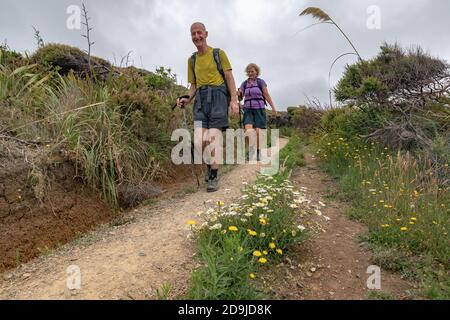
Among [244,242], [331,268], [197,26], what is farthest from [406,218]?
[197,26]

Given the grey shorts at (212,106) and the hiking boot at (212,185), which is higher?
the grey shorts at (212,106)

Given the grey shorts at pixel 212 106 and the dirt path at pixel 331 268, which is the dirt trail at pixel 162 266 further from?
the grey shorts at pixel 212 106

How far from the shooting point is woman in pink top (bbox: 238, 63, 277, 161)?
7.43 metres

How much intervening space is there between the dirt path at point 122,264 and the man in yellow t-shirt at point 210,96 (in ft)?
3.25

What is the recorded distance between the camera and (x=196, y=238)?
3516 millimetres

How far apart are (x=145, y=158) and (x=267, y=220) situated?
295 cm

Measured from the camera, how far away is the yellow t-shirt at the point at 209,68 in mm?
5066

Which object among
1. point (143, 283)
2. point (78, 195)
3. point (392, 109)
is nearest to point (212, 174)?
point (78, 195)

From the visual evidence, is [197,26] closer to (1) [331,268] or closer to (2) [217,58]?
(2) [217,58]

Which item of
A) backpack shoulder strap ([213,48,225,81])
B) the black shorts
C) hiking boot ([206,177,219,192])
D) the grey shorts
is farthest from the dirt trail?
the black shorts

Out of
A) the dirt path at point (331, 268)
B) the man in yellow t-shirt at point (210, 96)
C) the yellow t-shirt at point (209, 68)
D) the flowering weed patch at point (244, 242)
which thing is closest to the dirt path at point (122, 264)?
the flowering weed patch at point (244, 242)

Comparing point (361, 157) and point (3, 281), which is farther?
point (361, 157)

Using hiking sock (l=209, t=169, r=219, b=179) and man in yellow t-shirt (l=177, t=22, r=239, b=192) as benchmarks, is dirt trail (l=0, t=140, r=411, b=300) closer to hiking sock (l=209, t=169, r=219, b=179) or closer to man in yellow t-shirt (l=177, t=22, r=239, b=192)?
hiking sock (l=209, t=169, r=219, b=179)
